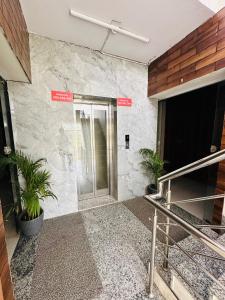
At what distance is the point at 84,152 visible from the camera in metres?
2.92

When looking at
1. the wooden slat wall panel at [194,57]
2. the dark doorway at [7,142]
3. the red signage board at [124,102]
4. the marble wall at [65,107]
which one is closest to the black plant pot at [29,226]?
the dark doorway at [7,142]

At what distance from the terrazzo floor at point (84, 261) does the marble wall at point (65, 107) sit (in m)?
0.66

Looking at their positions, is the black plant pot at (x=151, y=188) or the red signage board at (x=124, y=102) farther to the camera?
the black plant pot at (x=151, y=188)

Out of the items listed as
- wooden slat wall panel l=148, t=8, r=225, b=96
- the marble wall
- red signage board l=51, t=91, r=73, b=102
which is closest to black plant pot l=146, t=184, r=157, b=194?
the marble wall

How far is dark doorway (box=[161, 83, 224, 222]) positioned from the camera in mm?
3601

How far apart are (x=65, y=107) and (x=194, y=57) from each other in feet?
7.15

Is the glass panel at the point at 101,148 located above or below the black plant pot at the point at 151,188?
above

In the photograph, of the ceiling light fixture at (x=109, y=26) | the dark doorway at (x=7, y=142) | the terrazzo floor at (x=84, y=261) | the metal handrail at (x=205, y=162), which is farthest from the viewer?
the dark doorway at (x=7, y=142)

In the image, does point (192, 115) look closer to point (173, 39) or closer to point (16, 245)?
point (173, 39)

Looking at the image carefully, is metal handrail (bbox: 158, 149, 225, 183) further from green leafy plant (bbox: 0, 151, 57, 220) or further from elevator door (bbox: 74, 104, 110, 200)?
elevator door (bbox: 74, 104, 110, 200)

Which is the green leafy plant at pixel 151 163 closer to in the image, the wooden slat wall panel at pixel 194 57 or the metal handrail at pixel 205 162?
the wooden slat wall panel at pixel 194 57

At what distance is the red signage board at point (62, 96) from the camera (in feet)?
7.64

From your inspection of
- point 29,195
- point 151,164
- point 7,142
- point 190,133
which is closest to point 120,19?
point 7,142

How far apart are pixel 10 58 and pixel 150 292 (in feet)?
8.71
